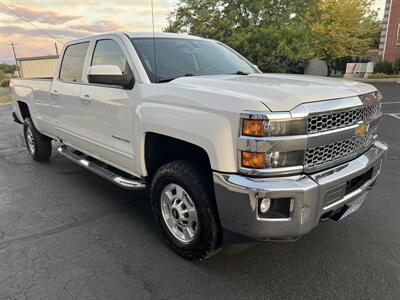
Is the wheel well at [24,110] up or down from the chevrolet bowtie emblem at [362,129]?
down

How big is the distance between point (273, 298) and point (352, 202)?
0.98 metres

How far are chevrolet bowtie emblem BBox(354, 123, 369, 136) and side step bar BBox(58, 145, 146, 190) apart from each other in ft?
6.51

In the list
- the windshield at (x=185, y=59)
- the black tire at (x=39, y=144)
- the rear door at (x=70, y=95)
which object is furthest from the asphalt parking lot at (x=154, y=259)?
the black tire at (x=39, y=144)

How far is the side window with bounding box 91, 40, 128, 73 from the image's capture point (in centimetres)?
358

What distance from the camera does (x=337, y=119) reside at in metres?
2.58


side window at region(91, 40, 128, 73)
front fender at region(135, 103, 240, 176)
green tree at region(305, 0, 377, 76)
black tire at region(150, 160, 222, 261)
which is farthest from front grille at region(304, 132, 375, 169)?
green tree at region(305, 0, 377, 76)

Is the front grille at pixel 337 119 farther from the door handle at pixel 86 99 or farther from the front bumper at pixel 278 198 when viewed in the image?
the door handle at pixel 86 99

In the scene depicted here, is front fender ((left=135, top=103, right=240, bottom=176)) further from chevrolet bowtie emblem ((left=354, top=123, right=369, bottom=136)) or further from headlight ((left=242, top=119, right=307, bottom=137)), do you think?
chevrolet bowtie emblem ((left=354, top=123, right=369, bottom=136))

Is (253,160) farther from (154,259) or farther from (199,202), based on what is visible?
(154,259)

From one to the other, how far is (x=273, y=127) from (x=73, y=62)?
3442 mm

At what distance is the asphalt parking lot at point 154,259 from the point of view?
265 cm

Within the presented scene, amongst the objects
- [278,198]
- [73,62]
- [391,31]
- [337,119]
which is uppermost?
[391,31]

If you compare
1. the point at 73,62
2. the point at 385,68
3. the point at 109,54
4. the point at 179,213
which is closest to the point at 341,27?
the point at 385,68

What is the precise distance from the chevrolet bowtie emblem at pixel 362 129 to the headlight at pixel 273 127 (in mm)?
731
